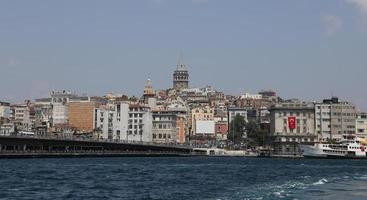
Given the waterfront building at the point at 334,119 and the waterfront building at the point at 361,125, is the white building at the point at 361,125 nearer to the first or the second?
the waterfront building at the point at 361,125

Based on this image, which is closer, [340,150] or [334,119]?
[340,150]

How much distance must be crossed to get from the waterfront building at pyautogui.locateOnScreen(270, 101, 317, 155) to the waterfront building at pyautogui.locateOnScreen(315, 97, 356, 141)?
1.80 metres

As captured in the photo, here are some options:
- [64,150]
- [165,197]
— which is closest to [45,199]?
[165,197]

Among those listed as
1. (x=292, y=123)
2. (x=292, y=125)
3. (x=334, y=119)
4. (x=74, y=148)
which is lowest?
(x=74, y=148)

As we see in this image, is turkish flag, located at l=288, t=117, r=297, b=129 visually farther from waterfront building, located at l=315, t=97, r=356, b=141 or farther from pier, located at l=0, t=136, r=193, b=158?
pier, located at l=0, t=136, r=193, b=158

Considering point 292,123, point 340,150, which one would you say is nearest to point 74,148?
point 340,150

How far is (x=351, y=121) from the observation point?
188 meters

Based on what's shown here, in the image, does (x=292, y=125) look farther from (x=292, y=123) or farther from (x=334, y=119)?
(x=334, y=119)

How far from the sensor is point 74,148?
15675 centimetres

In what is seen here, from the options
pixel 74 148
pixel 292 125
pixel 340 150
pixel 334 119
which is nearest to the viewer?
Result: pixel 340 150

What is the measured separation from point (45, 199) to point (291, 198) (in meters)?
13.1

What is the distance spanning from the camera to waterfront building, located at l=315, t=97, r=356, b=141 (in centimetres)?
18638

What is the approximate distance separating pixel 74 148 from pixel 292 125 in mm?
59225

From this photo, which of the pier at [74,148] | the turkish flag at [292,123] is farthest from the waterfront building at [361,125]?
the pier at [74,148]
